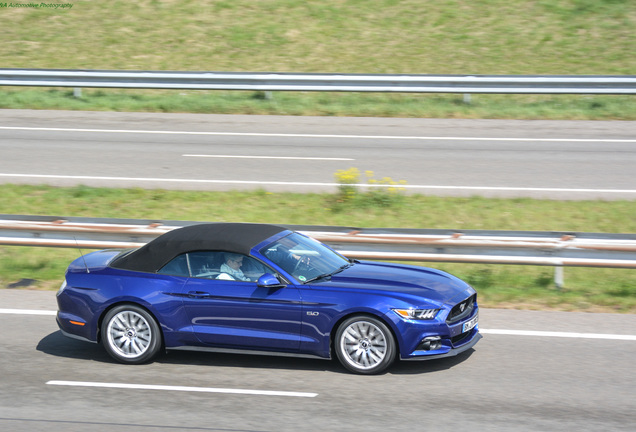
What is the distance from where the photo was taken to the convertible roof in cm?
809

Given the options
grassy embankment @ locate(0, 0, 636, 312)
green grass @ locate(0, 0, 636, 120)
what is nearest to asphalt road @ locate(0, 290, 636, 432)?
grassy embankment @ locate(0, 0, 636, 312)

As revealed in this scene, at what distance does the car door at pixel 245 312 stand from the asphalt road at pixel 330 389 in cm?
30

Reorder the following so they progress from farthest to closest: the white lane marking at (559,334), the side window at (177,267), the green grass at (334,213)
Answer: the green grass at (334,213)
the white lane marking at (559,334)
the side window at (177,267)

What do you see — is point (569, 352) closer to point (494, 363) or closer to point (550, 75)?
point (494, 363)

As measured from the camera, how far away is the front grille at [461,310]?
766 centimetres

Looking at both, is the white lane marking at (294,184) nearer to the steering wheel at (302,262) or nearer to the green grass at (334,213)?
the green grass at (334,213)

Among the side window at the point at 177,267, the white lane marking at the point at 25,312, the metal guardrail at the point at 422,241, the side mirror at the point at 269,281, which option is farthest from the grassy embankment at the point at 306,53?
the side mirror at the point at 269,281

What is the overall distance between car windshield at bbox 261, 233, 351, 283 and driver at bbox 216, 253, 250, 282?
0.27m

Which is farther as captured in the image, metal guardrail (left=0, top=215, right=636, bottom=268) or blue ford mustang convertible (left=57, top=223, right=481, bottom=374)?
metal guardrail (left=0, top=215, right=636, bottom=268)

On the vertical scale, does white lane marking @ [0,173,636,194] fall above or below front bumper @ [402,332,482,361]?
above

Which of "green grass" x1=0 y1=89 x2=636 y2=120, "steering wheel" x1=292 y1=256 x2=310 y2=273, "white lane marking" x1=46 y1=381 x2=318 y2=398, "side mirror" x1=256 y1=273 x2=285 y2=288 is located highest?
"green grass" x1=0 y1=89 x2=636 y2=120

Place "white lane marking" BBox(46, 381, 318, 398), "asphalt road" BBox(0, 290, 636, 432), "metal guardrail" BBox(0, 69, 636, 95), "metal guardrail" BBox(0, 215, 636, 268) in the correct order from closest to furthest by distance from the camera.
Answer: "asphalt road" BBox(0, 290, 636, 432) → "white lane marking" BBox(46, 381, 318, 398) → "metal guardrail" BBox(0, 215, 636, 268) → "metal guardrail" BBox(0, 69, 636, 95)

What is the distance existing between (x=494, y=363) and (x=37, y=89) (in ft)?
62.1

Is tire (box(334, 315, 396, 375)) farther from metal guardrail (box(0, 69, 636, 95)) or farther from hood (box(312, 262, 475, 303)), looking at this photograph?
metal guardrail (box(0, 69, 636, 95))
